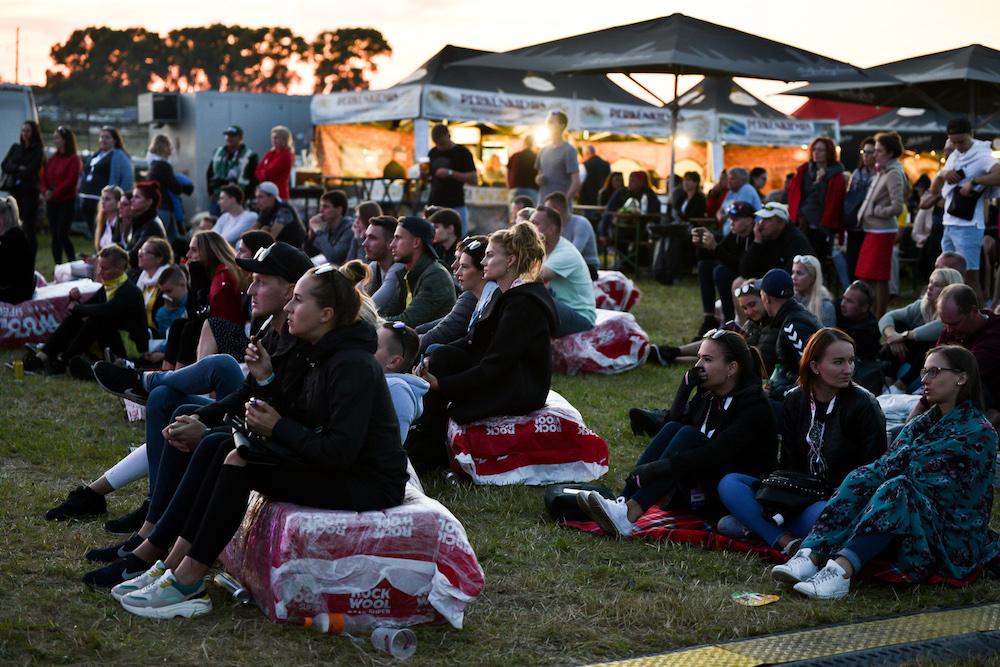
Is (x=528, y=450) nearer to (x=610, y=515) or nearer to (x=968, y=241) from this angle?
(x=610, y=515)

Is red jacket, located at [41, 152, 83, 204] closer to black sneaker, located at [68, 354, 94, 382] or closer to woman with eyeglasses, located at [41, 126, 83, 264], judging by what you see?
woman with eyeglasses, located at [41, 126, 83, 264]

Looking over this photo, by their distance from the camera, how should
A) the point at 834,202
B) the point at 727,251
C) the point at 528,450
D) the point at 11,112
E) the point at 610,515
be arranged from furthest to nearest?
1. the point at 11,112
2. the point at 834,202
3. the point at 727,251
4. the point at 528,450
5. the point at 610,515

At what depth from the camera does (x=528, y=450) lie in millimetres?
5316

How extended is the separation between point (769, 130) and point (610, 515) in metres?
17.2

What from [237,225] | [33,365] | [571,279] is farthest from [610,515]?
[237,225]

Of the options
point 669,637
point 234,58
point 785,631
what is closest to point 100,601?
point 669,637

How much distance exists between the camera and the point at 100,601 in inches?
138

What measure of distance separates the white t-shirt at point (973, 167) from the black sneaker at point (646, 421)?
4241 mm

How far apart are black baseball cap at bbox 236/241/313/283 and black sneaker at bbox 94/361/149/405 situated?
3.97 ft

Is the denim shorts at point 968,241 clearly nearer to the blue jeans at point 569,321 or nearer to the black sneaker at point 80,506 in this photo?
the blue jeans at point 569,321

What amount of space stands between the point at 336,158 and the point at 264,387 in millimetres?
17525

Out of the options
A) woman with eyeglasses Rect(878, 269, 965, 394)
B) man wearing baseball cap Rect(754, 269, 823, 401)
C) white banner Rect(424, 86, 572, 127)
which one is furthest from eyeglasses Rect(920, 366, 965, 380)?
white banner Rect(424, 86, 572, 127)

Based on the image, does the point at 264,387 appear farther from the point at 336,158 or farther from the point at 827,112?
the point at 827,112

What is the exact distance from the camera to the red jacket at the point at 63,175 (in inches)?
496
